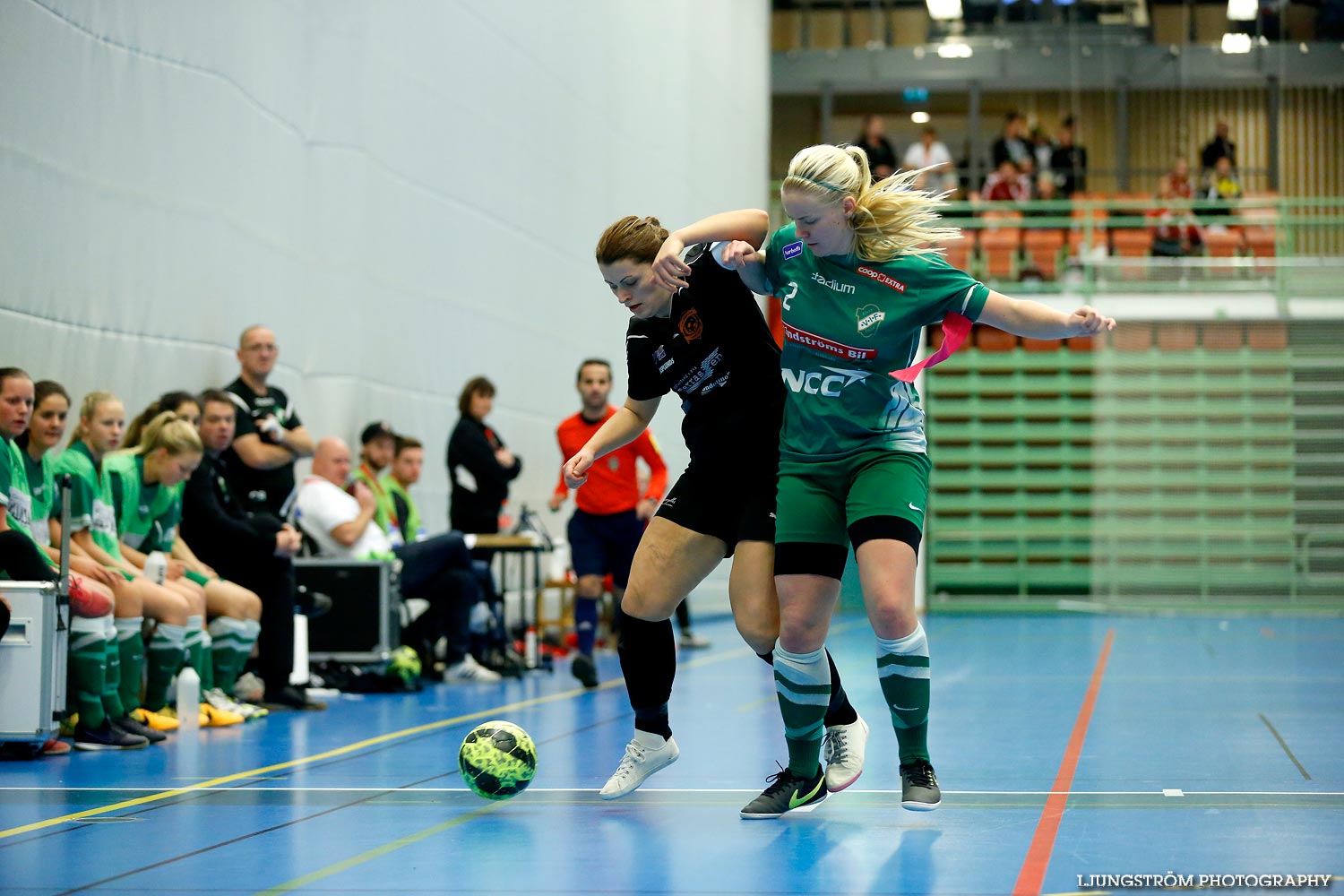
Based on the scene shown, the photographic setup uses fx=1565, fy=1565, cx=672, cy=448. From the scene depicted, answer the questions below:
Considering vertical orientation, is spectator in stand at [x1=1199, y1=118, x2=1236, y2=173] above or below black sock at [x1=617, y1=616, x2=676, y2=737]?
above

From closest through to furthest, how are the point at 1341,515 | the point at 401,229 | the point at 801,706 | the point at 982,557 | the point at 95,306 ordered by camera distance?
the point at 801,706
the point at 95,306
the point at 401,229
the point at 1341,515
the point at 982,557

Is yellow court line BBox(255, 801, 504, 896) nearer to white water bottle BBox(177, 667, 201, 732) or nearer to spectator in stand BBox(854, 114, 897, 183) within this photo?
white water bottle BBox(177, 667, 201, 732)

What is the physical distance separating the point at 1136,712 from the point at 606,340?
29.7 ft

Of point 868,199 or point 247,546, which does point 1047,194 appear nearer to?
point 247,546

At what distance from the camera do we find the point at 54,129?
7.43 meters

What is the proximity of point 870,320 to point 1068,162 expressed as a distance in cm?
1916

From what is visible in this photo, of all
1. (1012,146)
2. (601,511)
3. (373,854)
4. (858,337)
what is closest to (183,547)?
(601,511)

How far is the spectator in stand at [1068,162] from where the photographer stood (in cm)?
2219

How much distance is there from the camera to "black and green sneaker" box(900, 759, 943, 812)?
4180mm

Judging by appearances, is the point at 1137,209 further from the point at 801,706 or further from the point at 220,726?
the point at 801,706

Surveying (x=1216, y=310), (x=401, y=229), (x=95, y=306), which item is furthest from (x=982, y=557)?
(x=95, y=306)

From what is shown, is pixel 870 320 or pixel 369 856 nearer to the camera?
pixel 369 856

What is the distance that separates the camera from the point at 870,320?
4199mm

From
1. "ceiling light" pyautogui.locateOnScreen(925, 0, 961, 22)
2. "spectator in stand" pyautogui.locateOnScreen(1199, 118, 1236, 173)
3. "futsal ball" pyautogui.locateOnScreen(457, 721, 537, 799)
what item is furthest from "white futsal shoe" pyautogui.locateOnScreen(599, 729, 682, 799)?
"ceiling light" pyautogui.locateOnScreen(925, 0, 961, 22)
